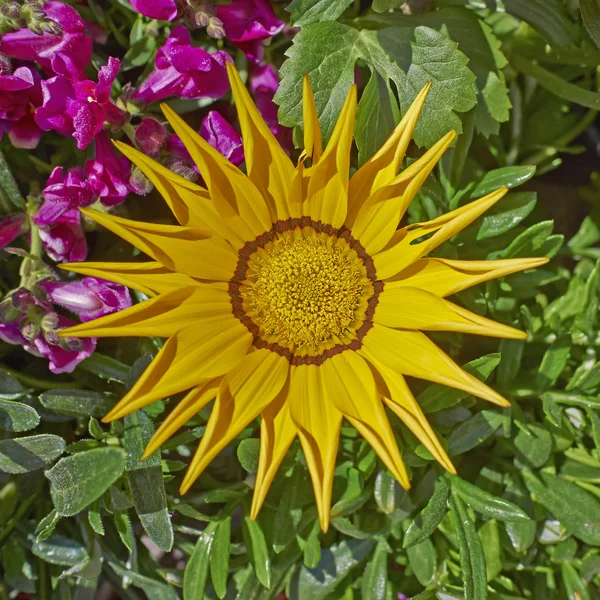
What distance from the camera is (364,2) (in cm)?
135

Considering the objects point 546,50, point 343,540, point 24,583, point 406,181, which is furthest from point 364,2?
point 24,583

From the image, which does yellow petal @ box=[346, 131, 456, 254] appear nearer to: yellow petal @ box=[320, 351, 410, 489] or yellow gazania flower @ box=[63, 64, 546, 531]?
yellow gazania flower @ box=[63, 64, 546, 531]

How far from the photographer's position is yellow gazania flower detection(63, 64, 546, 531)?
0.92 m

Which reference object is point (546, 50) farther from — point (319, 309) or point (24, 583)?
point (24, 583)

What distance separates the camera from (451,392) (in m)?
1.12

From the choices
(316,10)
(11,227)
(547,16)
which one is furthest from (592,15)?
(11,227)

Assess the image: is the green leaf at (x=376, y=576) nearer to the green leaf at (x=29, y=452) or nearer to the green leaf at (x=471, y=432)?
the green leaf at (x=471, y=432)

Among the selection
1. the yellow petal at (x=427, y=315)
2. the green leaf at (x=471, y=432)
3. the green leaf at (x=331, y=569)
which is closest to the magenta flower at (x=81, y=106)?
the yellow petal at (x=427, y=315)

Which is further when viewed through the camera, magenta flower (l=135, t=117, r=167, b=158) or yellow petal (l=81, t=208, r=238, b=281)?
magenta flower (l=135, t=117, r=167, b=158)

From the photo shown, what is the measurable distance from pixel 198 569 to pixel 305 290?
1.65 feet

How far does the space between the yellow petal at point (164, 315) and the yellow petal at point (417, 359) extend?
8.8 inches

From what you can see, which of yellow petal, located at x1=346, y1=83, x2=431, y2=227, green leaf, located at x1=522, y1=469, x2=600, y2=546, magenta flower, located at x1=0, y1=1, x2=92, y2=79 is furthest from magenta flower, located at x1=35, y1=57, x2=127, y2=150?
green leaf, located at x1=522, y1=469, x2=600, y2=546

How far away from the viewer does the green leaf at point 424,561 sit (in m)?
1.25

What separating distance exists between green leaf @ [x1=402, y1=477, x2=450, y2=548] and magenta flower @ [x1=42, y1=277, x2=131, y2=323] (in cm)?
56
